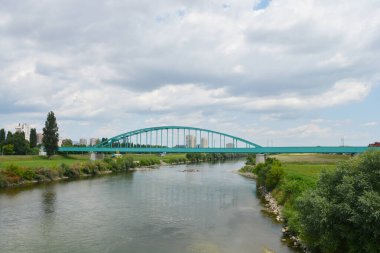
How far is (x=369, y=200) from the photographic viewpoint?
1222 cm

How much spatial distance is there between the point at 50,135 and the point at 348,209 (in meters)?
70.6

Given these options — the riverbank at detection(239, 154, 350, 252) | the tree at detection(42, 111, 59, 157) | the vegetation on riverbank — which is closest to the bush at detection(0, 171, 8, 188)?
the riverbank at detection(239, 154, 350, 252)

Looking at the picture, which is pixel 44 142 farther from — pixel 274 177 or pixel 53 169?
pixel 274 177

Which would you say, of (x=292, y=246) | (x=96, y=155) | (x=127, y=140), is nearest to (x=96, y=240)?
(x=292, y=246)

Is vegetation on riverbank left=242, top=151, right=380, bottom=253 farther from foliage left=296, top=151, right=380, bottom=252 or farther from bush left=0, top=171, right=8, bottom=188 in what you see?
bush left=0, top=171, right=8, bottom=188

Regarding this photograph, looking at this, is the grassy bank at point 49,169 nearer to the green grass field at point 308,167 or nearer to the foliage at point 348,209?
the green grass field at point 308,167

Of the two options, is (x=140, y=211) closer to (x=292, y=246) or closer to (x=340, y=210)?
(x=292, y=246)

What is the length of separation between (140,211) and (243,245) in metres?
10.5

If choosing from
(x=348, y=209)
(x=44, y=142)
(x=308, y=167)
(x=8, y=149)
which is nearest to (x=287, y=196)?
(x=348, y=209)

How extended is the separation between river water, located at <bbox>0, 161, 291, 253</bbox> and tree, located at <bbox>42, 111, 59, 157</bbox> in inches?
1566

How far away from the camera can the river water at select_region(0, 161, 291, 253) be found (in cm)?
1709

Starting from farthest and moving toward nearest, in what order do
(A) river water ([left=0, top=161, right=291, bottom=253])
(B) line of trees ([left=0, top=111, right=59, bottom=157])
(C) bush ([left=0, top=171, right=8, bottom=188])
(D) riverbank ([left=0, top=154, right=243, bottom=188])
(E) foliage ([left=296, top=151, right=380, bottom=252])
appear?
(B) line of trees ([left=0, top=111, right=59, bottom=157]), (D) riverbank ([left=0, top=154, right=243, bottom=188]), (C) bush ([left=0, top=171, right=8, bottom=188]), (A) river water ([left=0, top=161, right=291, bottom=253]), (E) foliage ([left=296, top=151, right=380, bottom=252])

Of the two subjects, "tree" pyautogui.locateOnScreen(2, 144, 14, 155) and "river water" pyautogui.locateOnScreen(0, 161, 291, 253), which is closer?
"river water" pyautogui.locateOnScreen(0, 161, 291, 253)

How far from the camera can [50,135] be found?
74.4 m
